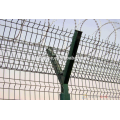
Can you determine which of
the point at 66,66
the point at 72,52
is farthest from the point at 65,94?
the point at 72,52

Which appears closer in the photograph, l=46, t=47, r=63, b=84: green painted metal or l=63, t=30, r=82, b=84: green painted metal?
l=63, t=30, r=82, b=84: green painted metal

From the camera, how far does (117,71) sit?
8.41ft

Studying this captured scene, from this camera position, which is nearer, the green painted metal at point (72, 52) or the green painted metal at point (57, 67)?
the green painted metal at point (72, 52)

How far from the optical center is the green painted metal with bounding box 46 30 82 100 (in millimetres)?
1790

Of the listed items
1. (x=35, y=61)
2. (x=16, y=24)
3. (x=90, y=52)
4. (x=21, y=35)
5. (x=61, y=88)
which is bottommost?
(x=61, y=88)

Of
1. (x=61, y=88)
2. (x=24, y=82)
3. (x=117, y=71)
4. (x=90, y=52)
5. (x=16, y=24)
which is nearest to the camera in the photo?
(x=16, y=24)

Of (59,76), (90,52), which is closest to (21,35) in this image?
(59,76)

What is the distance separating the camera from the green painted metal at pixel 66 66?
179 centimetres

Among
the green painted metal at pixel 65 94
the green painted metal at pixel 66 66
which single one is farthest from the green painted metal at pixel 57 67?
the green painted metal at pixel 65 94

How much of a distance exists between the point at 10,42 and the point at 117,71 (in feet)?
6.45

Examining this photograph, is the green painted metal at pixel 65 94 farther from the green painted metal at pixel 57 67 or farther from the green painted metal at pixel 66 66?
the green painted metal at pixel 57 67

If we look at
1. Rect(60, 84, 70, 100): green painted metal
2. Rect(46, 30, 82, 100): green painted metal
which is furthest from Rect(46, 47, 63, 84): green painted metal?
Rect(60, 84, 70, 100): green painted metal

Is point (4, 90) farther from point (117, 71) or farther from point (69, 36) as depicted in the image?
point (117, 71)

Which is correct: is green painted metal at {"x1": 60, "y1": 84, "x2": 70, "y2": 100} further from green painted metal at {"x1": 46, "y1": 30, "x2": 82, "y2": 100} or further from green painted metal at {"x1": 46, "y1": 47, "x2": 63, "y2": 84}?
green painted metal at {"x1": 46, "y1": 47, "x2": 63, "y2": 84}
